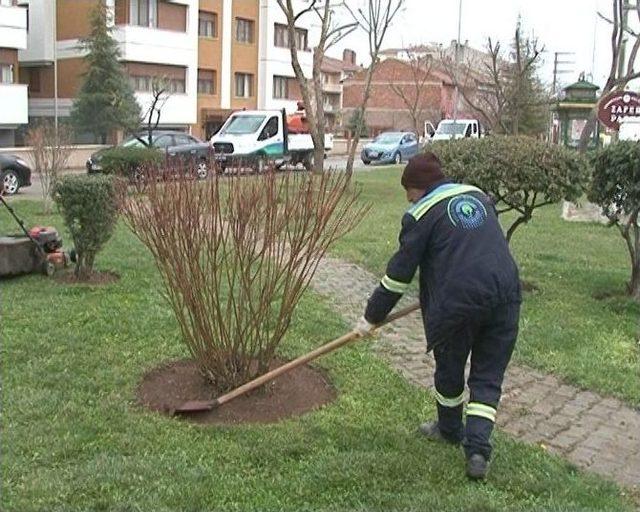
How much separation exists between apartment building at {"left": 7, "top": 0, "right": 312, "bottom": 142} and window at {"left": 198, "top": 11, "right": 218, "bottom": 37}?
0.05 m

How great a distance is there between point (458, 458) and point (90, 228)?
4817 millimetres

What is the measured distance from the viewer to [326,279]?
9016 mm

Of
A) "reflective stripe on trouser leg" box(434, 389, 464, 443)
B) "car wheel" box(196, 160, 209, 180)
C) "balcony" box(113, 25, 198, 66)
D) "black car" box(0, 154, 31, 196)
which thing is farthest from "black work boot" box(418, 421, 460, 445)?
"balcony" box(113, 25, 198, 66)

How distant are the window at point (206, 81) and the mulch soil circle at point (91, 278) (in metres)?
36.6

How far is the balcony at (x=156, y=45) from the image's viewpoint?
37906 mm

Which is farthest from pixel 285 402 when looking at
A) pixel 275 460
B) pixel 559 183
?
pixel 559 183

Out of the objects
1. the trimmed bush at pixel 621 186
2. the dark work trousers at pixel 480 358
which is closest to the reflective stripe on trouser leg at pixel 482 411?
the dark work trousers at pixel 480 358

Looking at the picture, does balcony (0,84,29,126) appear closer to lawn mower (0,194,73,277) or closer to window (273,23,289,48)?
window (273,23,289,48)

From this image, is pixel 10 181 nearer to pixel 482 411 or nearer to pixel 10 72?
pixel 482 411

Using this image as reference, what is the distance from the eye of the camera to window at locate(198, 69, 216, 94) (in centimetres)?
4384

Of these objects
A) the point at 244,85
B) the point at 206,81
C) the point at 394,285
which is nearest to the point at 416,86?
the point at 244,85

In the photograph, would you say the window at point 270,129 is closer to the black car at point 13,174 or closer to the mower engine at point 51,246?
the black car at point 13,174

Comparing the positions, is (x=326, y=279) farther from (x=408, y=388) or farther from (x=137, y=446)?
(x=137, y=446)

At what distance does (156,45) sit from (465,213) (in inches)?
1495
